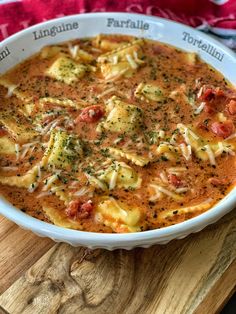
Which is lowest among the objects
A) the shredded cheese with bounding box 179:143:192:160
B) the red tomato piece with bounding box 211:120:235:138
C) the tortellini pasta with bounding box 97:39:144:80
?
the tortellini pasta with bounding box 97:39:144:80

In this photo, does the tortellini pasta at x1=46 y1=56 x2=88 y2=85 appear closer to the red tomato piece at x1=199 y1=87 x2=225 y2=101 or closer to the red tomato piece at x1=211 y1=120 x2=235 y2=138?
the red tomato piece at x1=199 y1=87 x2=225 y2=101

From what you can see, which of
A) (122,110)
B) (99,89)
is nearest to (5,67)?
(99,89)

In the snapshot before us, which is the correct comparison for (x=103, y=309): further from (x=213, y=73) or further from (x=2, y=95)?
(x=213, y=73)

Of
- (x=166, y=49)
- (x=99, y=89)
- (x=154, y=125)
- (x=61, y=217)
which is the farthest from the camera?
(x=166, y=49)

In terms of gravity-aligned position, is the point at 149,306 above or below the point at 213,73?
below

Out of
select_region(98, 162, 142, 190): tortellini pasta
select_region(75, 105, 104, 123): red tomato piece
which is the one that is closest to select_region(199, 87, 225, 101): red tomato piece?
select_region(75, 105, 104, 123): red tomato piece

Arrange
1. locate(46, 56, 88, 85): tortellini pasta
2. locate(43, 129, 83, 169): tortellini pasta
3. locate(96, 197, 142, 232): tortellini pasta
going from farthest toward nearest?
locate(46, 56, 88, 85): tortellini pasta < locate(43, 129, 83, 169): tortellini pasta < locate(96, 197, 142, 232): tortellini pasta
